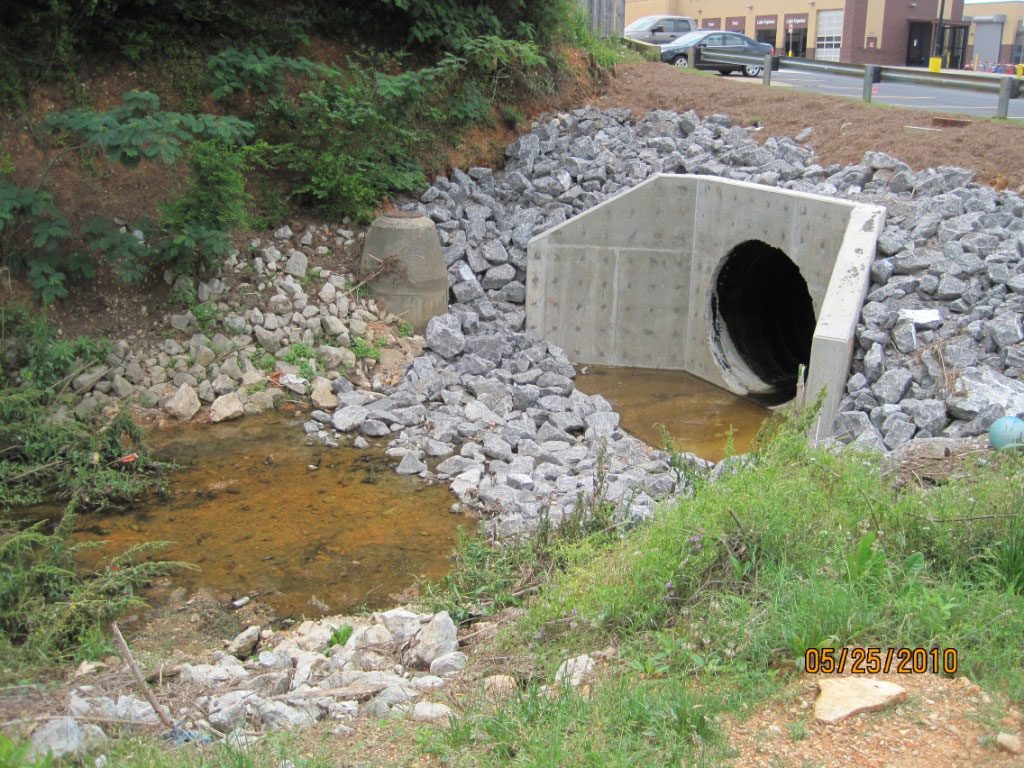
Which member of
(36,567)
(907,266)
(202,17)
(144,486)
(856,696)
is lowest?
(144,486)

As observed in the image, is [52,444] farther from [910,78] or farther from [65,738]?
[910,78]

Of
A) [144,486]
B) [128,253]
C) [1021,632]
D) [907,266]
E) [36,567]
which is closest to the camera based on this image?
[1021,632]

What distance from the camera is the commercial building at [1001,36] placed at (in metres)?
49.4

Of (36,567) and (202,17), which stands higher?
(202,17)

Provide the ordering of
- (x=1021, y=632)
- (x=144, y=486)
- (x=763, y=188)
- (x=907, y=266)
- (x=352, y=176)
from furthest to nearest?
(x=352, y=176), (x=763, y=188), (x=907, y=266), (x=144, y=486), (x=1021, y=632)

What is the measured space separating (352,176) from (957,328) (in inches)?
271

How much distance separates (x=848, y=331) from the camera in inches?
341

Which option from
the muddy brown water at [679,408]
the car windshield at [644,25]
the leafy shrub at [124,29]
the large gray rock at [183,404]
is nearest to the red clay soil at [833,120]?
the muddy brown water at [679,408]

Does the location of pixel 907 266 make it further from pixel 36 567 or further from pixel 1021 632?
pixel 36 567

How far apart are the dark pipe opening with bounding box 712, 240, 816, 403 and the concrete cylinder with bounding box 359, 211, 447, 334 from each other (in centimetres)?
Result: 330

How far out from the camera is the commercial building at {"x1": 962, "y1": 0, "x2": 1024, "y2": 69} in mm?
49438

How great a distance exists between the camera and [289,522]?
7.79 m

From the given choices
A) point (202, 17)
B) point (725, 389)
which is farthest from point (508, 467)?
point (202, 17)
